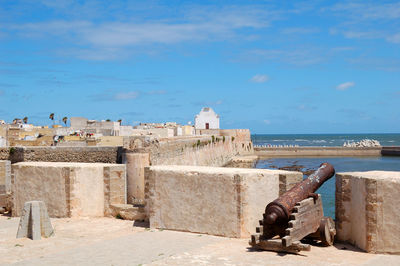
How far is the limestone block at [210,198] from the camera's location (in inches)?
384

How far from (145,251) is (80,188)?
173 inches

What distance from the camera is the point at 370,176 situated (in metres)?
8.60

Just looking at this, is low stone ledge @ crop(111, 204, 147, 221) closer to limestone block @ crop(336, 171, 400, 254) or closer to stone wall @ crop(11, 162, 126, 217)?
stone wall @ crop(11, 162, 126, 217)

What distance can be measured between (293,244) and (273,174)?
2.17 metres

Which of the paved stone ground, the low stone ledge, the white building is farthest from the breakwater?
the paved stone ground

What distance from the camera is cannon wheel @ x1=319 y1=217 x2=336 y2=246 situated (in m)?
8.74

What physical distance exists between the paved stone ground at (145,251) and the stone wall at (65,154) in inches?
194

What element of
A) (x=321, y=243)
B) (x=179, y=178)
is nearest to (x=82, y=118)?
(x=179, y=178)

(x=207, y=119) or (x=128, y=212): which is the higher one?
(x=207, y=119)

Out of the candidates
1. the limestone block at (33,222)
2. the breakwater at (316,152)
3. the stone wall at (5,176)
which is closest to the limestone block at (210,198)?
the limestone block at (33,222)

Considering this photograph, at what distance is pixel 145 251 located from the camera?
29.2 feet

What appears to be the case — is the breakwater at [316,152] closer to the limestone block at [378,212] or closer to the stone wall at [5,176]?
the stone wall at [5,176]

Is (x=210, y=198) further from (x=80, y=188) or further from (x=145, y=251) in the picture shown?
(x=80, y=188)

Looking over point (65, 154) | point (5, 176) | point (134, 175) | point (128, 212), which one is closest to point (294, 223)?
point (128, 212)
